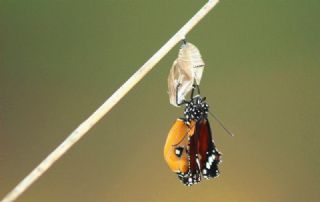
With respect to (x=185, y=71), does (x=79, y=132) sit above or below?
below

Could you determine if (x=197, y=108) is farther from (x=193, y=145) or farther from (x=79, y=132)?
(x=79, y=132)

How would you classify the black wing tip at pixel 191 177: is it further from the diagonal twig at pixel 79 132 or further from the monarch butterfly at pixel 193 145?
the diagonal twig at pixel 79 132

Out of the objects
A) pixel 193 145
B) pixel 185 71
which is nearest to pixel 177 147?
pixel 193 145

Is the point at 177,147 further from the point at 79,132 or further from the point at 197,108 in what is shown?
the point at 79,132

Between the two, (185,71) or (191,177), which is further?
(191,177)

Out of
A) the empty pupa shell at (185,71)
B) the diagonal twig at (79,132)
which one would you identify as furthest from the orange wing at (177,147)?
the diagonal twig at (79,132)

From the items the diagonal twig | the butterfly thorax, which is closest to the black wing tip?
the butterfly thorax

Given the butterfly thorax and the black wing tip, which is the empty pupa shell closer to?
the butterfly thorax
